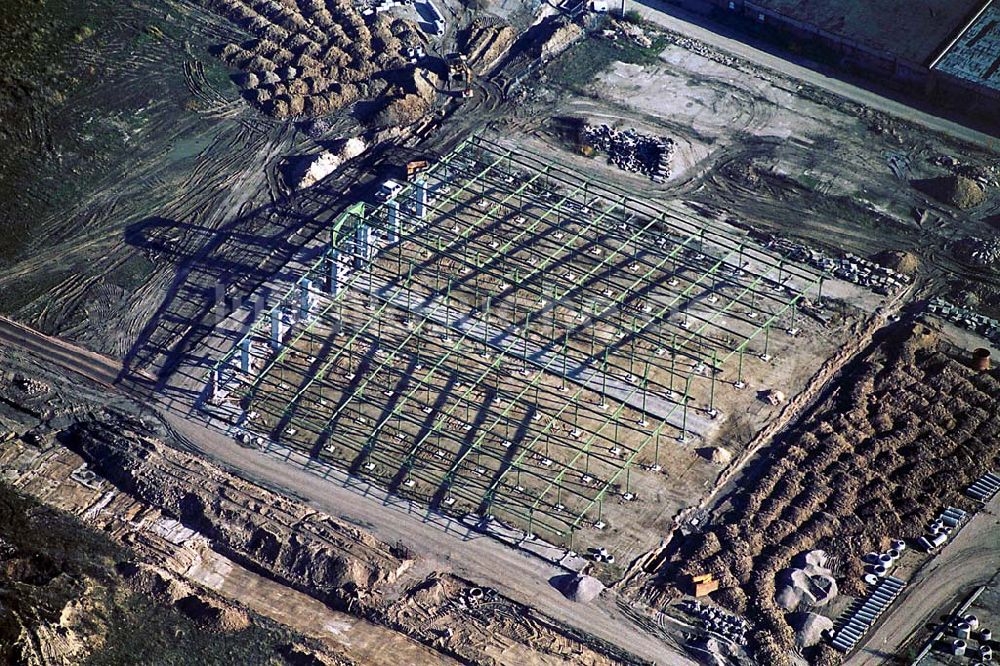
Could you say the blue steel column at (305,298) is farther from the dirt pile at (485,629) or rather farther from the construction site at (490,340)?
the dirt pile at (485,629)

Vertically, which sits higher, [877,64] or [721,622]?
[877,64]

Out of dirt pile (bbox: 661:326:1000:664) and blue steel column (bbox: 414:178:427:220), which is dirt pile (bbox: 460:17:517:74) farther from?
dirt pile (bbox: 661:326:1000:664)

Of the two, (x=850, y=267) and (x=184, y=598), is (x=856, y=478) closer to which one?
(x=850, y=267)

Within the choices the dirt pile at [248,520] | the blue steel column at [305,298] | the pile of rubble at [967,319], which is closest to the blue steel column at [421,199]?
the blue steel column at [305,298]

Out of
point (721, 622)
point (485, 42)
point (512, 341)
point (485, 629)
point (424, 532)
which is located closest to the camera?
point (485, 629)

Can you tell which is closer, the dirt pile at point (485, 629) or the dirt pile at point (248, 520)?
the dirt pile at point (485, 629)

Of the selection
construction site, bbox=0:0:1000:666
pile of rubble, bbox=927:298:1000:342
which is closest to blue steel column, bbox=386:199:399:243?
construction site, bbox=0:0:1000:666

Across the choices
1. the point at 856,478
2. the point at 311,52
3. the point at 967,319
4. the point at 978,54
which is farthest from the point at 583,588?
the point at 978,54

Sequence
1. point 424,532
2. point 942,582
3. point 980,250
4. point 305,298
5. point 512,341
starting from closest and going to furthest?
point 942,582
point 424,532
point 512,341
point 305,298
point 980,250
